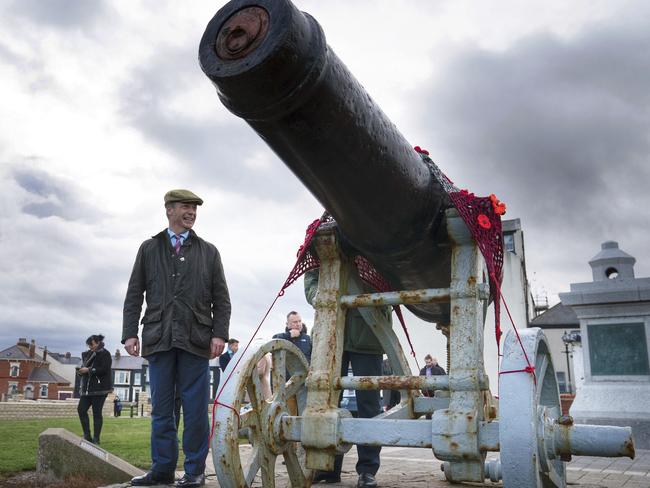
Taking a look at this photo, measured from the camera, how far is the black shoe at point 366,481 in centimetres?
421

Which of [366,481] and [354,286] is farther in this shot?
[366,481]

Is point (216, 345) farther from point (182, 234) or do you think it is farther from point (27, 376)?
point (27, 376)

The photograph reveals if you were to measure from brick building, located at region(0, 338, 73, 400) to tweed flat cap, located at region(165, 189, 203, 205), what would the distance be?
68413mm

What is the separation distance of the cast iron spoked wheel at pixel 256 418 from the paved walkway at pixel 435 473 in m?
0.60

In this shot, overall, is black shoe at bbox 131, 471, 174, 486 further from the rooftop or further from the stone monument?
the rooftop

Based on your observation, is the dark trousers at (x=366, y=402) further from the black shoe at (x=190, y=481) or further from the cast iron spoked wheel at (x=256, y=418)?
the black shoe at (x=190, y=481)

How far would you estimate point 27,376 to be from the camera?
68750 mm

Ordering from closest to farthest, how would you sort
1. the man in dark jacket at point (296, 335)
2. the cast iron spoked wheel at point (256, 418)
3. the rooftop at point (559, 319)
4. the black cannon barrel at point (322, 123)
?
the black cannon barrel at point (322, 123) → the cast iron spoked wheel at point (256, 418) → the man in dark jacket at point (296, 335) → the rooftop at point (559, 319)

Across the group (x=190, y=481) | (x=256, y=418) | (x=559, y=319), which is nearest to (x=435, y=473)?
(x=190, y=481)

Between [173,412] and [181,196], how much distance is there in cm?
153

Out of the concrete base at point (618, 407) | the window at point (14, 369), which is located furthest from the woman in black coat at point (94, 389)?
the window at point (14, 369)

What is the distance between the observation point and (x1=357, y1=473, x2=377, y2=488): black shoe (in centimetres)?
421

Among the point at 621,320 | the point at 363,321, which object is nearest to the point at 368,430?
the point at 363,321

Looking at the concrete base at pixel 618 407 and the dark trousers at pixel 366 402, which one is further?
the concrete base at pixel 618 407
